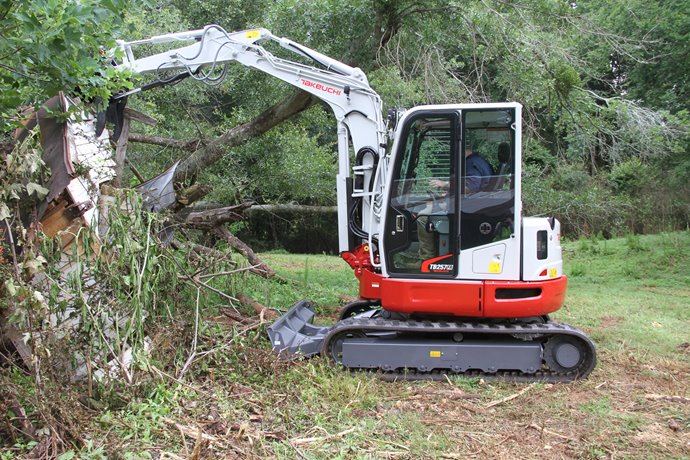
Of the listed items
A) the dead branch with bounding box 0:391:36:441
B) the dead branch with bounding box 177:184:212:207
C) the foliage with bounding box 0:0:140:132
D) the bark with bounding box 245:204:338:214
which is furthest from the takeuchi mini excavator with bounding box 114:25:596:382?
the bark with bounding box 245:204:338:214

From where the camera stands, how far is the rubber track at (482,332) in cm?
561

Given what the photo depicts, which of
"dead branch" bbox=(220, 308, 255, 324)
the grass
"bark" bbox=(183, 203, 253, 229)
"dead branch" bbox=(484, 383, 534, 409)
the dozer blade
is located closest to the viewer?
the grass

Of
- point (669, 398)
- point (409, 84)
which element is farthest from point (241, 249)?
point (669, 398)

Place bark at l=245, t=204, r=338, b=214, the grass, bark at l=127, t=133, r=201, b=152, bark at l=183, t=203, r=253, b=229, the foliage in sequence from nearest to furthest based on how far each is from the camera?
the foliage < the grass < bark at l=183, t=203, r=253, b=229 < bark at l=127, t=133, r=201, b=152 < bark at l=245, t=204, r=338, b=214

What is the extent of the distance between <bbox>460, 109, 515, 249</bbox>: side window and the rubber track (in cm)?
80

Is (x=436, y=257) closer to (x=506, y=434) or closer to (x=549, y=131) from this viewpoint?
(x=506, y=434)

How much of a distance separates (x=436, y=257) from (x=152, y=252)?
2579 mm

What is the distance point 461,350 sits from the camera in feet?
18.5

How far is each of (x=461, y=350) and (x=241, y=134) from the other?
5276 mm

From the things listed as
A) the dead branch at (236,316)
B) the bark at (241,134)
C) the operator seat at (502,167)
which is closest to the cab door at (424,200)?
the operator seat at (502,167)

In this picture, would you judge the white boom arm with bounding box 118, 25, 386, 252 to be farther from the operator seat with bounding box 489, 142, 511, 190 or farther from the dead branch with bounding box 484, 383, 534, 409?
the dead branch with bounding box 484, 383, 534, 409

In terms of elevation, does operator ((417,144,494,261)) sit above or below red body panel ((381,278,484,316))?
above

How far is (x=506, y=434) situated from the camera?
4.43 m

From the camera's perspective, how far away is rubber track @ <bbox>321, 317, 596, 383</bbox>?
5613 mm
